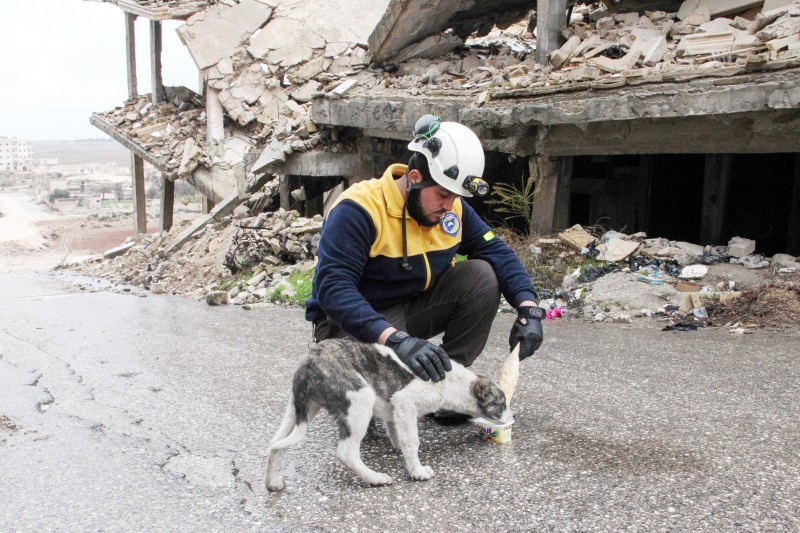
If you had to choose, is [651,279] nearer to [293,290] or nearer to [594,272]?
[594,272]

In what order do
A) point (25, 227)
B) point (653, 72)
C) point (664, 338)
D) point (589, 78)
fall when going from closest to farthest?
point (664, 338) → point (653, 72) → point (589, 78) → point (25, 227)

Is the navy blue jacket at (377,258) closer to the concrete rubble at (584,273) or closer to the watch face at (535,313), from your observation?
the watch face at (535,313)

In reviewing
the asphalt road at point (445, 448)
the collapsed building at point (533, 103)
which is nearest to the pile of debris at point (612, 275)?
the asphalt road at point (445, 448)

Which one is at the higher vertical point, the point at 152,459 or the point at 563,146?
the point at 563,146

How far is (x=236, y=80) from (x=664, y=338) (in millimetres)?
15045

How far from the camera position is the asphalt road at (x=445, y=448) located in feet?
9.58

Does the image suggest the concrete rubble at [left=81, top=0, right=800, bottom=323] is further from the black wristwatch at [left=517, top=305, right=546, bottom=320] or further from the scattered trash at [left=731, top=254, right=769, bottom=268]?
the black wristwatch at [left=517, top=305, right=546, bottom=320]

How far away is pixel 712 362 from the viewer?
516 cm

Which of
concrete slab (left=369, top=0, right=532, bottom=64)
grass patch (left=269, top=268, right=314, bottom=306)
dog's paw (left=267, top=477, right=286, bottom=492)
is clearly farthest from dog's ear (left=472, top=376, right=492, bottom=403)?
Answer: concrete slab (left=369, top=0, right=532, bottom=64)

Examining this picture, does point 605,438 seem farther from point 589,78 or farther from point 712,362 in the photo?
point 589,78

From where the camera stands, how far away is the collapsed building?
25.1 feet

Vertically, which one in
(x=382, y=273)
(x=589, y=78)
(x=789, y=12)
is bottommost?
(x=382, y=273)

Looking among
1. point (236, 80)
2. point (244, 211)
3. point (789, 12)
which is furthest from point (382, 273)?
point (236, 80)

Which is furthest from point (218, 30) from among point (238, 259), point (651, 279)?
point (651, 279)
